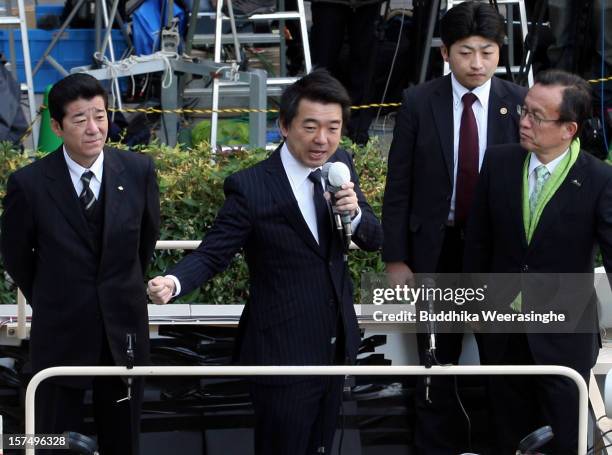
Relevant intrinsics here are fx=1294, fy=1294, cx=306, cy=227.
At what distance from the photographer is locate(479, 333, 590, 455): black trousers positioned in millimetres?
5020

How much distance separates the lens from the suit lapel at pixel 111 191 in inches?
193

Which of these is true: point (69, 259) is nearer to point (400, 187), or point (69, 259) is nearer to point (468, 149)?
point (400, 187)

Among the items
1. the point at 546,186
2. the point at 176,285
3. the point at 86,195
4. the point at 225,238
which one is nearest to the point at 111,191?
the point at 86,195

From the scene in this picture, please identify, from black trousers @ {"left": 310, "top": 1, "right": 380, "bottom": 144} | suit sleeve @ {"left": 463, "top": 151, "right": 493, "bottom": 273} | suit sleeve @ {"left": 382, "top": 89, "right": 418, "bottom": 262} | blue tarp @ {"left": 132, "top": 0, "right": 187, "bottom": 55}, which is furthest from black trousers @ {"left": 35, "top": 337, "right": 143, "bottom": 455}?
blue tarp @ {"left": 132, "top": 0, "right": 187, "bottom": 55}

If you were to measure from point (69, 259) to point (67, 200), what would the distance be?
22 cm

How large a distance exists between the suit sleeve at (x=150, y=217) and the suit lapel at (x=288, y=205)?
2.17 feet

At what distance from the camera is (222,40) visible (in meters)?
9.88

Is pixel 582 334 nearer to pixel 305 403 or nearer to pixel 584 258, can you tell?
pixel 584 258

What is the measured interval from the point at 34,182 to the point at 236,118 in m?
4.57

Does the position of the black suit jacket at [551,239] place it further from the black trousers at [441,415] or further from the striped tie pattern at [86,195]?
the striped tie pattern at [86,195]

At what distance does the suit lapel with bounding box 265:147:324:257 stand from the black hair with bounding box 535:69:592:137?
1.09m

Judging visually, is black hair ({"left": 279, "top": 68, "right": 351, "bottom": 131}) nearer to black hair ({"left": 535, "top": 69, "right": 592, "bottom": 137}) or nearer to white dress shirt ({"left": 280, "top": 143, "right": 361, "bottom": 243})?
white dress shirt ({"left": 280, "top": 143, "right": 361, "bottom": 243})

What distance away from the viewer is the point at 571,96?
4926 mm

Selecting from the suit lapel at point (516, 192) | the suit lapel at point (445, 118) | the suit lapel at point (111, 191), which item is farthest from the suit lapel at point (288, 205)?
the suit lapel at point (445, 118)
